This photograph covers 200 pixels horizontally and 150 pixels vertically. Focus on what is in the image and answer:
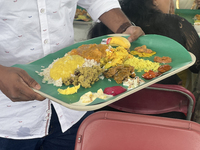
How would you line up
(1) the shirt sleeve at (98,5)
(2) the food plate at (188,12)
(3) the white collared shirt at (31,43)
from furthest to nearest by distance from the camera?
(2) the food plate at (188,12) → (1) the shirt sleeve at (98,5) → (3) the white collared shirt at (31,43)

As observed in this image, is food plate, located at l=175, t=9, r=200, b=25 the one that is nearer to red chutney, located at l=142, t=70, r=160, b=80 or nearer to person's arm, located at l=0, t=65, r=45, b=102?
red chutney, located at l=142, t=70, r=160, b=80

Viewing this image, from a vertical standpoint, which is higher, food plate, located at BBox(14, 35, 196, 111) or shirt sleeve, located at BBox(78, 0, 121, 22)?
shirt sleeve, located at BBox(78, 0, 121, 22)

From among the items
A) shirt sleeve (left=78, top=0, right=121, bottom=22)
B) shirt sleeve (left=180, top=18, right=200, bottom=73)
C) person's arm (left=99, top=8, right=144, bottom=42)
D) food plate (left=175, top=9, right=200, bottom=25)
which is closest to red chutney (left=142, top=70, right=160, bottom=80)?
person's arm (left=99, top=8, right=144, bottom=42)

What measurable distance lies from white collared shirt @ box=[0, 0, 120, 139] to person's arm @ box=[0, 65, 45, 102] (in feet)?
0.67

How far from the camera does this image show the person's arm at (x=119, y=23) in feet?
4.04

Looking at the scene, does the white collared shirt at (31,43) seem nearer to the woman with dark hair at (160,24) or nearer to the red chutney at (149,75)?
the red chutney at (149,75)

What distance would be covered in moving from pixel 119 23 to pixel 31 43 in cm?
56

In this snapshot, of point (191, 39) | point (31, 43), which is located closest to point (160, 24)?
point (191, 39)

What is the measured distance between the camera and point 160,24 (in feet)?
5.79

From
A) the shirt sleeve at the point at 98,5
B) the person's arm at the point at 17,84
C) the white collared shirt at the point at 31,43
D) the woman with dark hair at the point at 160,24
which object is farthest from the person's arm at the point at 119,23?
the person's arm at the point at 17,84

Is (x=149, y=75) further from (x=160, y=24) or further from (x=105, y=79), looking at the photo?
(x=160, y=24)

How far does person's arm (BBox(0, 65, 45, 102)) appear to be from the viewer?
0.74m

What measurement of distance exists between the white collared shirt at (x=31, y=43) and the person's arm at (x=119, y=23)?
252 mm

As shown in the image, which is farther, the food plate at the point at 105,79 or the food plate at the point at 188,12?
the food plate at the point at 188,12
